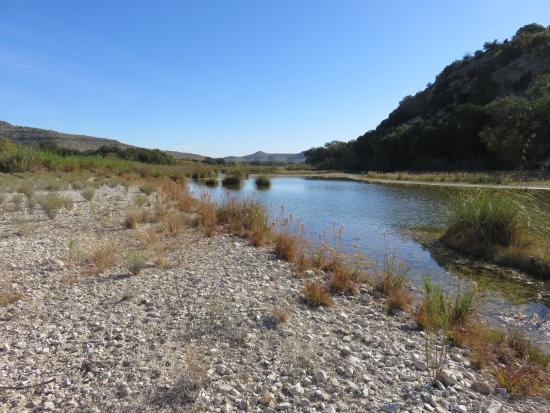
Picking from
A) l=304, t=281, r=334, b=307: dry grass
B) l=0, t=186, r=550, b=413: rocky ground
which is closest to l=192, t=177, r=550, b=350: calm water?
l=0, t=186, r=550, b=413: rocky ground

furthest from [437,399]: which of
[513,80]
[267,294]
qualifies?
[513,80]

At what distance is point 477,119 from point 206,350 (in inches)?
2035

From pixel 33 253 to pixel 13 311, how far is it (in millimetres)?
2777

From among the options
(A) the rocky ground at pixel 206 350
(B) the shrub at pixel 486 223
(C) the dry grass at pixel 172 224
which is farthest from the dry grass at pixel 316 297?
(B) the shrub at pixel 486 223

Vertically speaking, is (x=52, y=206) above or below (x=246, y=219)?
above

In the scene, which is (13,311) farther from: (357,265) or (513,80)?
(513,80)

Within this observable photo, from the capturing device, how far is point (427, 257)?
30.3ft

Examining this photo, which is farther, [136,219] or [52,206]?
[52,206]

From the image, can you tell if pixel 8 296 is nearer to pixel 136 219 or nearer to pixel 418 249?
pixel 136 219

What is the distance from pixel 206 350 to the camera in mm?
3828

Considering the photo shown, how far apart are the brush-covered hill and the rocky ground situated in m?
26.9

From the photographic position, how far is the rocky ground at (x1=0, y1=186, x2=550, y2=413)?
3.09 metres

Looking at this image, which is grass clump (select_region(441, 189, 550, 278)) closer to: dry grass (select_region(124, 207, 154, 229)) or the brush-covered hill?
dry grass (select_region(124, 207, 154, 229))

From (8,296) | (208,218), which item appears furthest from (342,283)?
(208,218)
